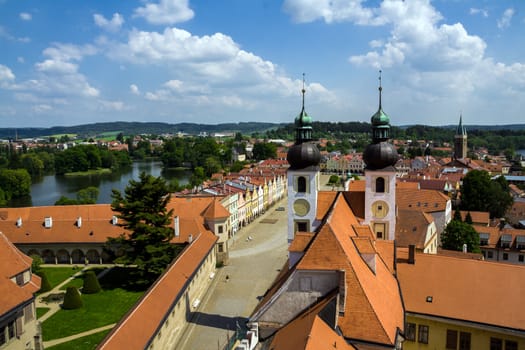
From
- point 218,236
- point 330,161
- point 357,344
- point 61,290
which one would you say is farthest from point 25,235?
point 330,161

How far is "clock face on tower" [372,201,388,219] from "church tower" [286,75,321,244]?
4.20 m

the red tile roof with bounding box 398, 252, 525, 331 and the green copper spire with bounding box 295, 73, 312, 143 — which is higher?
the green copper spire with bounding box 295, 73, 312, 143

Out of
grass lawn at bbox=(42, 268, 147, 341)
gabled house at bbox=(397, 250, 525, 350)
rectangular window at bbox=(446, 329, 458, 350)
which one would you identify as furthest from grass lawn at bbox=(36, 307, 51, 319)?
rectangular window at bbox=(446, 329, 458, 350)

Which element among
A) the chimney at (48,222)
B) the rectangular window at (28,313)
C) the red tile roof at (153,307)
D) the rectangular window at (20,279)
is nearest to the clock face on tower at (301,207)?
the red tile roof at (153,307)

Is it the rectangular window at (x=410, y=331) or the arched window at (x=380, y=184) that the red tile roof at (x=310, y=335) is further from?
the arched window at (x=380, y=184)

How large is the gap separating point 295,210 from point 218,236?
1403cm

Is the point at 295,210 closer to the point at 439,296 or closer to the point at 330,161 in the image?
the point at 439,296

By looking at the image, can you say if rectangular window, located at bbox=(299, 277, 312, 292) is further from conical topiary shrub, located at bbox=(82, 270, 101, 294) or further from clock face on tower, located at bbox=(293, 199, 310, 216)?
conical topiary shrub, located at bbox=(82, 270, 101, 294)

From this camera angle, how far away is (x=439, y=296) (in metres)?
19.2

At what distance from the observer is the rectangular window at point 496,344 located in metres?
17.6

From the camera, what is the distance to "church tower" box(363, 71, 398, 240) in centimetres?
2519

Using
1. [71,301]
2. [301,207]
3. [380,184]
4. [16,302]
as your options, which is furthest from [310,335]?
[71,301]

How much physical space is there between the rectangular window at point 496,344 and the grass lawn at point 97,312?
20403 mm

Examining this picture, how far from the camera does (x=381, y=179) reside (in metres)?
25.4
